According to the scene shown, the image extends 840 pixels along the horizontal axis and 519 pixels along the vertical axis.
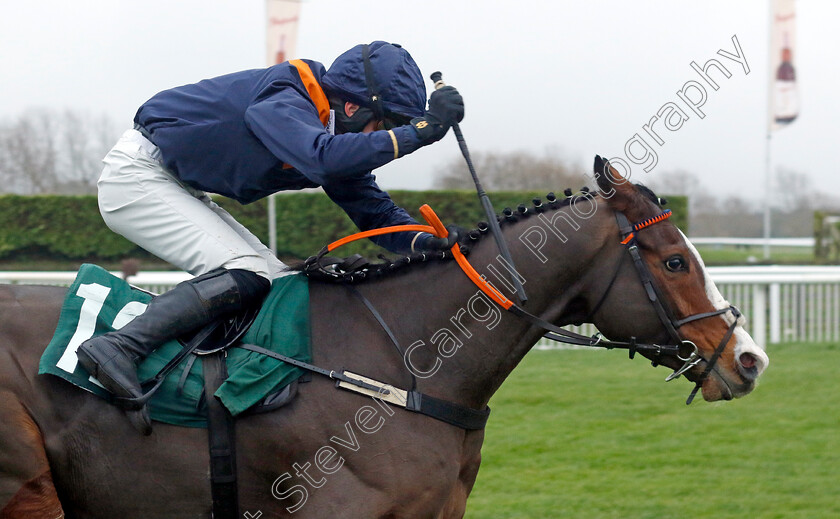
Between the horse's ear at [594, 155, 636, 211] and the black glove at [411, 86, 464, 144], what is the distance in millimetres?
451

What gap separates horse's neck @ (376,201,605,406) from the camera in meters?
2.41

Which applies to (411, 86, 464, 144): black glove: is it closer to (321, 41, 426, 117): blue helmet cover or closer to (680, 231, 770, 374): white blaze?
(321, 41, 426, 117): blue helmet cover

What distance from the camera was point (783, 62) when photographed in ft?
39.8

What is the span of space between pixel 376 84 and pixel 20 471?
4.78 ft

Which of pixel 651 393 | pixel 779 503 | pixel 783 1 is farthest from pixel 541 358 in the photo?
pixel 783 1

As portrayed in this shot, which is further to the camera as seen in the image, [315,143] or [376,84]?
[376,84]

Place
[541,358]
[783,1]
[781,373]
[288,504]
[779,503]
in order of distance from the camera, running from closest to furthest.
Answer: [288,504]
[779,503]
[781,373]
[541,358]
[783,1]

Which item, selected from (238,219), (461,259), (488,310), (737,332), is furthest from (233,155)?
(238,219)

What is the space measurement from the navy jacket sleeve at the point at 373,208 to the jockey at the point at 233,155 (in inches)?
11.0

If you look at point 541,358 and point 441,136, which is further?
point 541,358

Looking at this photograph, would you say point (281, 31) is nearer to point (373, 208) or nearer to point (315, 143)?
point (373, 208)

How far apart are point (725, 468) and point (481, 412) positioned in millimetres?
2905

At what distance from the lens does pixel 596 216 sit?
2443 millimetres

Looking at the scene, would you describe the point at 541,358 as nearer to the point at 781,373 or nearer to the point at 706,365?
the point at 781,373
